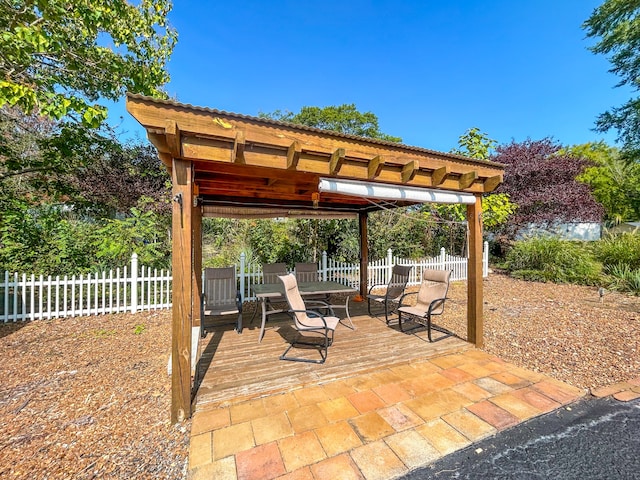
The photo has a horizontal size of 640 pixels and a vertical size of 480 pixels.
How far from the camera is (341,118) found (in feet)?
58.6

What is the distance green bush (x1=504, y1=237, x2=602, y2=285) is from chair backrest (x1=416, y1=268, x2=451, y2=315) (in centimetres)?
719

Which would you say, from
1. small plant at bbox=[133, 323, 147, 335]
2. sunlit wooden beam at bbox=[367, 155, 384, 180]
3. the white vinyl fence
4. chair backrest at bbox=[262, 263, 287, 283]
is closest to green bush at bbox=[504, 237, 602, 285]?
the white vinyl fence

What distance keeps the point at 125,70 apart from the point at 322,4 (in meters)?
5.65

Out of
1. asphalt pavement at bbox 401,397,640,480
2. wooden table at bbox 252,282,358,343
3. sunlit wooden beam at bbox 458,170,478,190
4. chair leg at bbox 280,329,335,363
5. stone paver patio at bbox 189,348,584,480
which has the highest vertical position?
sunlit wooden beam at bbox 458,170,478,190

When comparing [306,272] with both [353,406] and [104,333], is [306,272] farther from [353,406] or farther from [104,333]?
[353,406]

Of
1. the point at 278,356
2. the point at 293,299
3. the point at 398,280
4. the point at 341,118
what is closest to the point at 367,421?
the point at 278,356

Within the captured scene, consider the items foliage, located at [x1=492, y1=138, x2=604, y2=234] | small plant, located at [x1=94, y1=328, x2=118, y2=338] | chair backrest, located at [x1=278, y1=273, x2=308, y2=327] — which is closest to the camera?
chair backrest, located at [x1=278, y1=273, x2=308, y2=327]

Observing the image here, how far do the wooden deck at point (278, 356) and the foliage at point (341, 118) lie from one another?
628 inches

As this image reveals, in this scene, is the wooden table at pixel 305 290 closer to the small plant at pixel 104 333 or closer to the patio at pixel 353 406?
Result: the patio at pixel 353 406

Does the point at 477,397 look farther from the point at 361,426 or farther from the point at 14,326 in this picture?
the point at 14,326

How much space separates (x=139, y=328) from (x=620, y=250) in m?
13.0

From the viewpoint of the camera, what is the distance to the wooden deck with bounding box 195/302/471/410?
2.84 meters

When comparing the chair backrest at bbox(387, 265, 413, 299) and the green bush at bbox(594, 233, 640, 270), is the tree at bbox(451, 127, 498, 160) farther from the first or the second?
the chair backrest at bbox(387, 265, 413, 299)

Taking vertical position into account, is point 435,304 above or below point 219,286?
below
